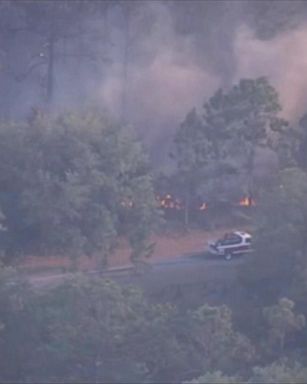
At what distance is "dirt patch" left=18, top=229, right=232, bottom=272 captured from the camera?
1170cm

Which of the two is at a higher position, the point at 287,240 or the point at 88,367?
the point at 287,240

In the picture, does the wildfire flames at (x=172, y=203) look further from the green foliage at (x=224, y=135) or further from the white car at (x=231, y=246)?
the white car at (x=231, y=246)

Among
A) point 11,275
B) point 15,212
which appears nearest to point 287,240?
point 11,275

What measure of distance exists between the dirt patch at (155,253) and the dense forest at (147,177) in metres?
0.10

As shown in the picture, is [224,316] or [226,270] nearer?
[224,316]

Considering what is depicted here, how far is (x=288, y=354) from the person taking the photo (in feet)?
30.4

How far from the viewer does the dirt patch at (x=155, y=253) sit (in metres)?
11.7

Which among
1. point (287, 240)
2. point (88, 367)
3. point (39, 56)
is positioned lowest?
point (88, 367)

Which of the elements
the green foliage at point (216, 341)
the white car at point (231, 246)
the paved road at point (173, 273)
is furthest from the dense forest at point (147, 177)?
the white car at point (231, 246)

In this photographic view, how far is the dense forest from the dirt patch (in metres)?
0.10

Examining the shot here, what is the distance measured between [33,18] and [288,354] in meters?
7.20

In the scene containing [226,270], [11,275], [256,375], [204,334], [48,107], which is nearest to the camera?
[256,375]

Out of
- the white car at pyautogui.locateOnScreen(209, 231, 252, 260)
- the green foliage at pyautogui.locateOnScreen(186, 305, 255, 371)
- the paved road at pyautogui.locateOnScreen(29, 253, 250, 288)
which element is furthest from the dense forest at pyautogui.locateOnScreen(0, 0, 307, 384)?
the white car at pyautogui.locateOnScreen(209, 231, 252, 260)

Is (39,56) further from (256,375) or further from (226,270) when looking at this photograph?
(256,375)
